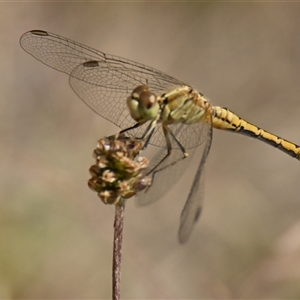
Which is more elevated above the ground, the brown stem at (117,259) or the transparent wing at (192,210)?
the transparent wing at (192,210)

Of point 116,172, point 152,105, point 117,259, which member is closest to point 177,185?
point 152,105

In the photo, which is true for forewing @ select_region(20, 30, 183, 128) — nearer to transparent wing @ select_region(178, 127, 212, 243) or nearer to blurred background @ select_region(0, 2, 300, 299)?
transparent wing @ select_region(178, 127, 212, 243)

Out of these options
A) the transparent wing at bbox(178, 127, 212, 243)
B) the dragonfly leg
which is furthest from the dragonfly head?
the transparent wing at bbox(178, 127, 212, 243)

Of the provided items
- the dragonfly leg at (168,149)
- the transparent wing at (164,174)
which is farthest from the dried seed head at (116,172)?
the dragonfly leg at (168,149)

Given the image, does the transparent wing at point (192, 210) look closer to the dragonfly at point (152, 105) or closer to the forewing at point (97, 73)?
the dragonfly at point (152, 105)

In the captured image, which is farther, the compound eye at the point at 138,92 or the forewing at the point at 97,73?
the forewing at the point at 97,73

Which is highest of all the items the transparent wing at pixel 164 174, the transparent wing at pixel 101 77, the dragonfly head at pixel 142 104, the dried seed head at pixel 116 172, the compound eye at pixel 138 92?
the transparent wing at pixel 101 77

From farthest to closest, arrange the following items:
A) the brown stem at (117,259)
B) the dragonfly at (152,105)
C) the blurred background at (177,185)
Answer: the blurred background at (177,185) → the dragonfly at (152,105) → the brown stem at (117,259)

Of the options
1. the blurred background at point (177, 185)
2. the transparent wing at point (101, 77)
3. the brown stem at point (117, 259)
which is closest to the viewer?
the brown stem at point (117, 259)
